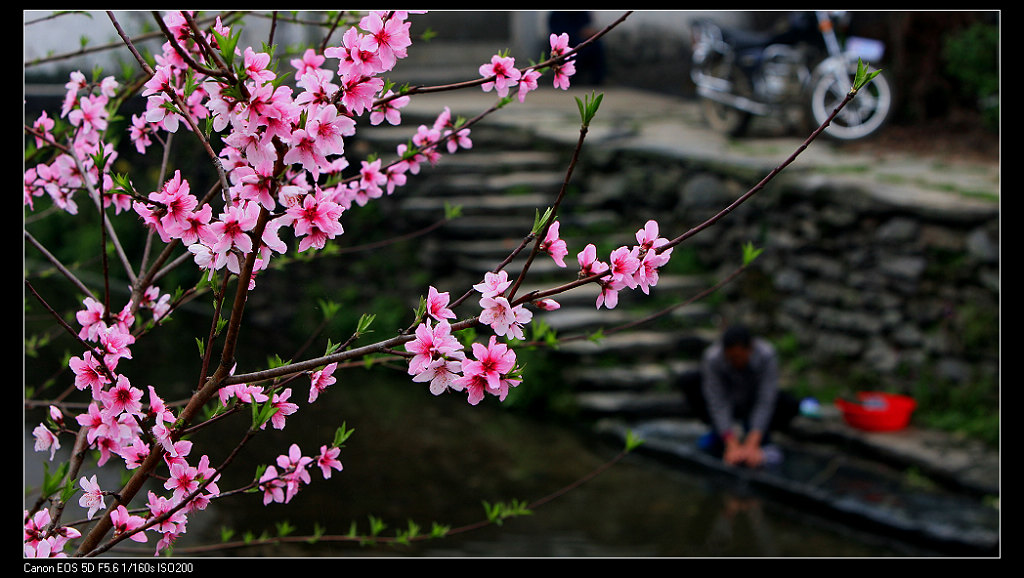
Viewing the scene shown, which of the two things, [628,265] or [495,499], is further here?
[495,499]

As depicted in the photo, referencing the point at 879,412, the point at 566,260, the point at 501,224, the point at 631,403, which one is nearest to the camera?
the point at 879,412

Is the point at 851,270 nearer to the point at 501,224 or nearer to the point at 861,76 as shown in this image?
the point at 501,224

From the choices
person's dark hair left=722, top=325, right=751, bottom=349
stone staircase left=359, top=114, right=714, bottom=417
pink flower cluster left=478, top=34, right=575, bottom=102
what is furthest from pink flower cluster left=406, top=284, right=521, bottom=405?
stone staircase left=359, top=114, right=714, bottom=417

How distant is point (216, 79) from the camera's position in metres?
1.14

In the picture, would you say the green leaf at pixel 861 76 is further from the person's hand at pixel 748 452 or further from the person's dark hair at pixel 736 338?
the person's hand at pixel 748 452

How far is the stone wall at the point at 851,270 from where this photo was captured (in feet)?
15.7

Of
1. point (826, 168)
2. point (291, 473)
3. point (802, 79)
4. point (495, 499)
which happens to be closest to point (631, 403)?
point (495, 499)

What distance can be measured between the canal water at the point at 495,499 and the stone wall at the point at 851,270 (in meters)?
1.40

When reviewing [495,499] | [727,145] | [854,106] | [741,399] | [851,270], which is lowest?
[495,499]

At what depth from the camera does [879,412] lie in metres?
4.62

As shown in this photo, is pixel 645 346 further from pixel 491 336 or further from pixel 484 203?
pixel 491 336

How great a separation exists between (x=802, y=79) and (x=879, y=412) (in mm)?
2903

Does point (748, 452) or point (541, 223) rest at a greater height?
point (541, 223)

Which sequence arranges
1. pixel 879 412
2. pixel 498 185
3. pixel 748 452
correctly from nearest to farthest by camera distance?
pixel 748 452, pixel 879 412, pixel 498 185
